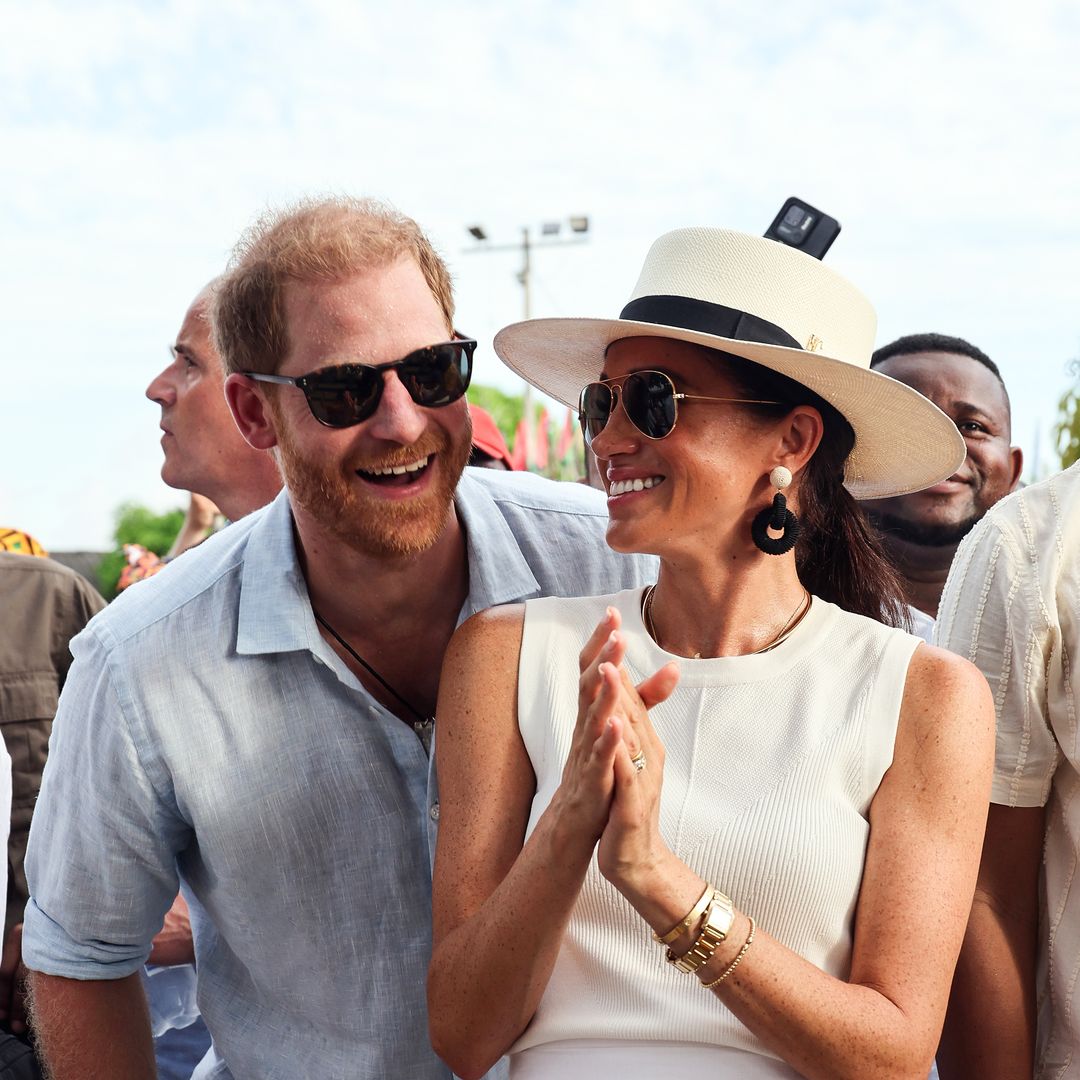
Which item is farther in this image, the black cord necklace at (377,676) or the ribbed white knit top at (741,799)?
the black cord necklace at (377,676)

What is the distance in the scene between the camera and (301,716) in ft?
9.22

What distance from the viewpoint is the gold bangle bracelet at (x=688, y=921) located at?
2033mm

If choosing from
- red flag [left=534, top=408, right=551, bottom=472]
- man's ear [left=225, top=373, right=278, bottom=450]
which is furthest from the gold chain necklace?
red flag [left=534, top=408, right=551, bottom=472]

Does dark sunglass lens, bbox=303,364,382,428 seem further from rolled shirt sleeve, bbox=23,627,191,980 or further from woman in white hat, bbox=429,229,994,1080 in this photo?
rolled shirt sleeve, bbox=23,627,191,980

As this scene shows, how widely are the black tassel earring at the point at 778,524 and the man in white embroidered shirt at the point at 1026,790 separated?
0.32 metres

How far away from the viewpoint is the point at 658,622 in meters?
2.63

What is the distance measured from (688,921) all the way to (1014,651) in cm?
82

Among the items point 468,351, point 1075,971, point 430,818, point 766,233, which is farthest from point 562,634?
point 1075,971

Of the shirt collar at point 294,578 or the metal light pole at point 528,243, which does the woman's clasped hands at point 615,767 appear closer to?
the shirt collar at point 294,578

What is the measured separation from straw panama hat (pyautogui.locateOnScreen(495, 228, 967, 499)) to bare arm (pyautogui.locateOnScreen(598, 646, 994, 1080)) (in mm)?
541

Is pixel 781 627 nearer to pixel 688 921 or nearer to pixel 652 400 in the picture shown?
pixel 652 400

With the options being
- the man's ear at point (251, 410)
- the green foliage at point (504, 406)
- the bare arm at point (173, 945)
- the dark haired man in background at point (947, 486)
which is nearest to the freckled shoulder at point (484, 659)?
the man's ear at point (251, 410)

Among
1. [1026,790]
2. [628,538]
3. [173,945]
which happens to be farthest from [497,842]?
[173,945]

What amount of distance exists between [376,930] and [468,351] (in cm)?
127
